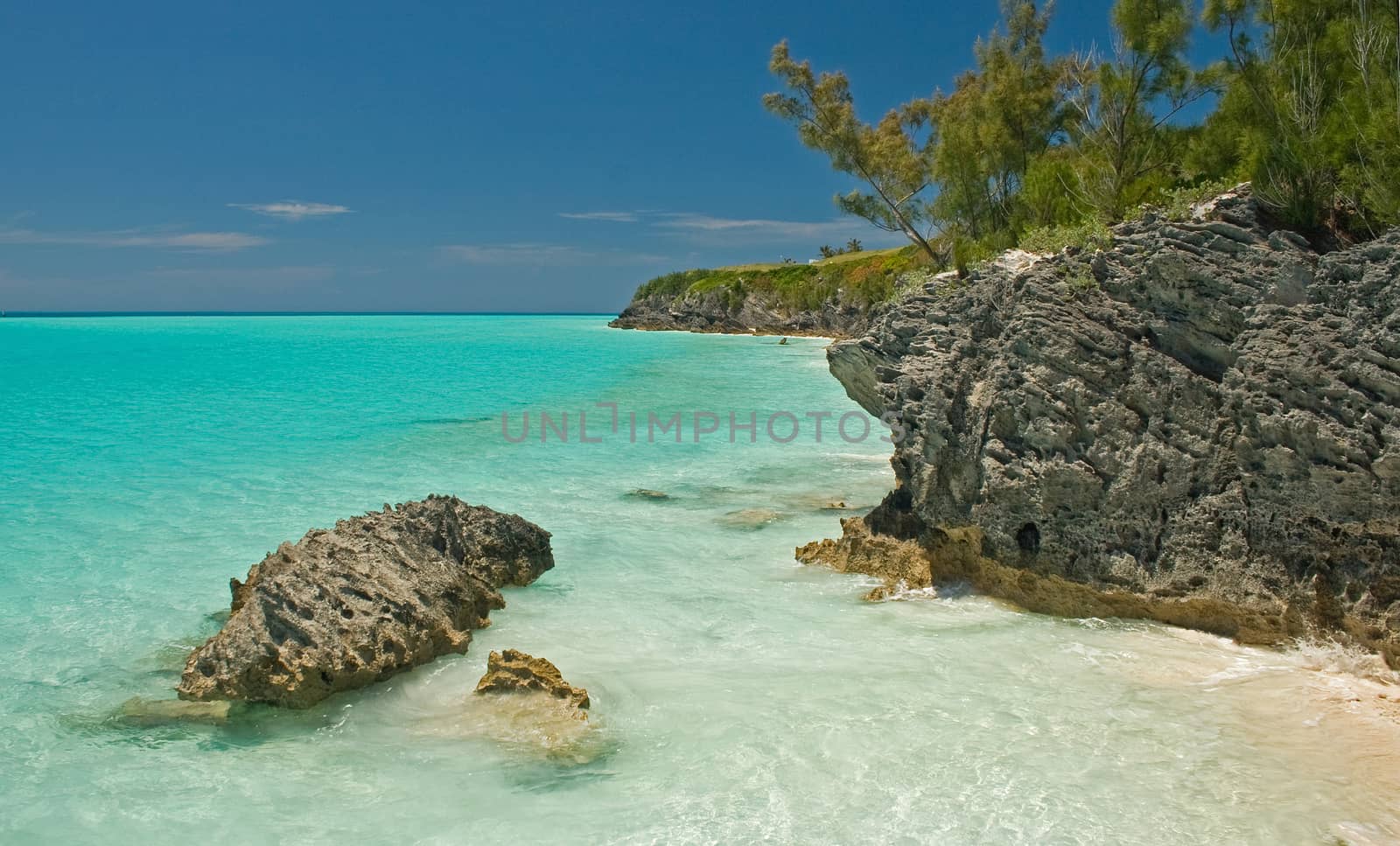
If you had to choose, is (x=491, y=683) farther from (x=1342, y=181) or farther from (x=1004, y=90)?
(x=1004, y=90)

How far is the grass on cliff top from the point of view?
83312mm

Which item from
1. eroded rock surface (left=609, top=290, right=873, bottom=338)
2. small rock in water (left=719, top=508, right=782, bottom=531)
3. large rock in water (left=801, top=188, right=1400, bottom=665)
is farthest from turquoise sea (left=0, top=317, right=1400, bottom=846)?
eroded rock surface (left=609, top=290, right=873, bottom=338)

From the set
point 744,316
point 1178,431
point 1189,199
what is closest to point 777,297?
point 744,316

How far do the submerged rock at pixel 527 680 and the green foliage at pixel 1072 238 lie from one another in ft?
23.3

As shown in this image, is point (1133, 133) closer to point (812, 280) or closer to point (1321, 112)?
point (1321, 112)

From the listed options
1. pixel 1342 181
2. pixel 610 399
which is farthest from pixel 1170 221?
pixel 610 399

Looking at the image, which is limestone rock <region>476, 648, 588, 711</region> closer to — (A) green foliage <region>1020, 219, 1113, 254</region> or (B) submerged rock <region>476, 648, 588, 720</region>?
(B) submerged rock <region>476, 648, 588, 720</region>

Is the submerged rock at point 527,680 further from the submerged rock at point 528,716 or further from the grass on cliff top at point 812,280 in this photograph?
the grass on cliff top at point 812,280

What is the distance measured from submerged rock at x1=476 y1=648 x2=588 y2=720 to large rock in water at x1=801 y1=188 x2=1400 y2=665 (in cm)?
490

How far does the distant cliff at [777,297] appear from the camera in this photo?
86312 mm

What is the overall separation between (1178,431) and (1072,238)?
2.55 meters

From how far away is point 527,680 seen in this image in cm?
727

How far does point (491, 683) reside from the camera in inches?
290

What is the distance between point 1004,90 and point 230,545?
16.6 metres
